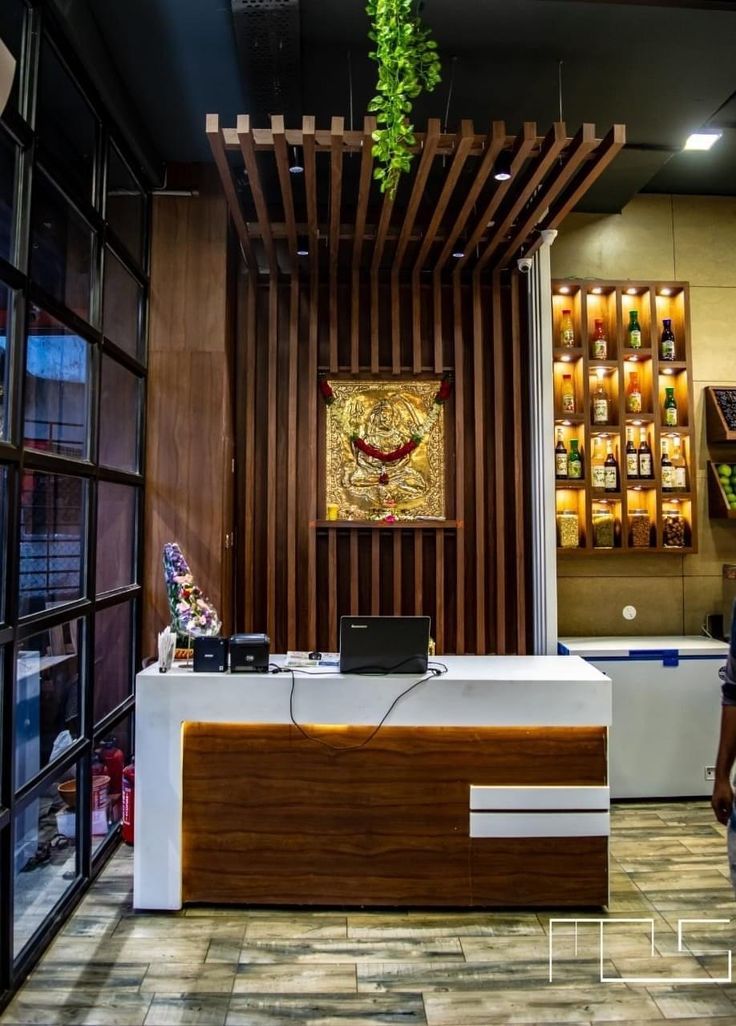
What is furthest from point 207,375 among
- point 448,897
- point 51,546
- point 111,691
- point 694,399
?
point 694,399

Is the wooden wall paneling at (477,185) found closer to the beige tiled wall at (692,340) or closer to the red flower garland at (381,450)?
the red flower garland at (381,450)

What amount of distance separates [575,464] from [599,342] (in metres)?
0.86

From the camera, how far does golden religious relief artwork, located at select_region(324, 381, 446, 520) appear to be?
14.3 ft

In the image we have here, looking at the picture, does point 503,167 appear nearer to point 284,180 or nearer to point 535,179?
point 535,179

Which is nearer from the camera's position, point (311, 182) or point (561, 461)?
point (311, 182)

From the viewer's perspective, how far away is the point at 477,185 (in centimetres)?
329

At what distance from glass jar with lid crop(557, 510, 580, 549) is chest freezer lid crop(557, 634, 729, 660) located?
642 millimetres

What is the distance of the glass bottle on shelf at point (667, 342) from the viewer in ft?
14.9

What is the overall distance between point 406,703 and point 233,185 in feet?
8.84

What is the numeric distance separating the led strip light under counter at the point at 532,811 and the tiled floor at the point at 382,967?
0.36 metres

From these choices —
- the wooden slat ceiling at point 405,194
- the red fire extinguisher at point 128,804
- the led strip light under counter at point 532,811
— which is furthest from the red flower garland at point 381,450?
the red fire extinguisher at point 128,804

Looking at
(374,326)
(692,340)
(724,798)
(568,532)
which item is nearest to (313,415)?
(374,326)

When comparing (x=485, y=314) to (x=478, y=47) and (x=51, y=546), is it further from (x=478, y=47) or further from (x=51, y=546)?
(x=51, y=546)

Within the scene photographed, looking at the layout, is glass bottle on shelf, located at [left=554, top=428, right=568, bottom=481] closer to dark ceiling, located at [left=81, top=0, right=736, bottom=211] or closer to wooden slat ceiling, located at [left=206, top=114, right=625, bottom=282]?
wooden slat ceiling, located at [left=206, top=114, right=625, bottom=282]
